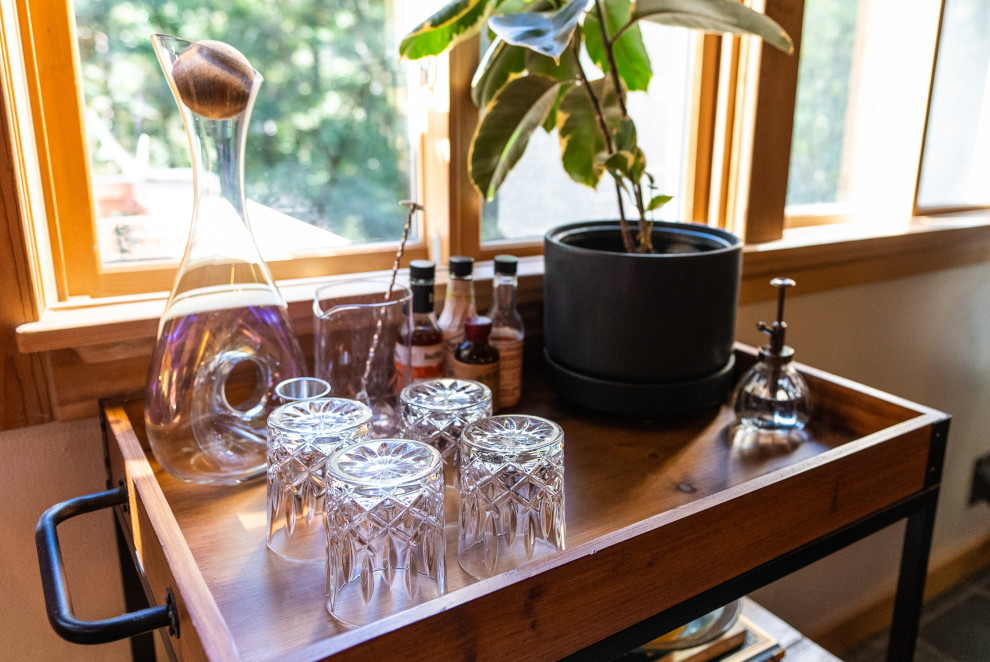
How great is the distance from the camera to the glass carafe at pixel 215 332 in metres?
0.82

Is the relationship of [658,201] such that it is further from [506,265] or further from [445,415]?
[445,415]

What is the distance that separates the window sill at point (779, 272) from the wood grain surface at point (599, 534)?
0.11 meters

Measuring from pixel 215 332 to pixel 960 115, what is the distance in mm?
2198

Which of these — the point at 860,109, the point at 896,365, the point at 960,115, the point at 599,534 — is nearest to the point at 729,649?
the point at 599,534

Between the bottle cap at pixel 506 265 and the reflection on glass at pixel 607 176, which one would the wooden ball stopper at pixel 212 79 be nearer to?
the bottle cap at pixel 506 265

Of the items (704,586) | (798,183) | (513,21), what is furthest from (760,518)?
(798,183)

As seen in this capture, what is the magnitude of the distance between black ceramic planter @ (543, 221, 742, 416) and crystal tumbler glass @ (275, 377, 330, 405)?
14.1 inches

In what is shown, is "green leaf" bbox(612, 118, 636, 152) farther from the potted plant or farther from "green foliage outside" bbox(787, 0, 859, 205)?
"green foliage outside" bbox(787, 0, 859, 205)

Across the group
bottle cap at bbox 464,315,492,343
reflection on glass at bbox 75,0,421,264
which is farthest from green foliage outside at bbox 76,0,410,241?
bottle cap at bbox 464,315,492,343

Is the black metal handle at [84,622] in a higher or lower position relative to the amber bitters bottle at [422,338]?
lower

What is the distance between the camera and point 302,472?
0.74 metres

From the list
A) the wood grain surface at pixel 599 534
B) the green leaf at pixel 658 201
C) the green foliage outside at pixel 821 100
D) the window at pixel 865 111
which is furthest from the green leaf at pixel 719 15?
the green foliage outside at pixel 821 100

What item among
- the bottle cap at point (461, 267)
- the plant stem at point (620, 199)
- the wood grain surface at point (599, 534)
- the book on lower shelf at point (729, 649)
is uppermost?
the plant stem at point (620, 199)

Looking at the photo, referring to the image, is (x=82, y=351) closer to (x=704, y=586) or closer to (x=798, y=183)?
(x=704, y=586)
